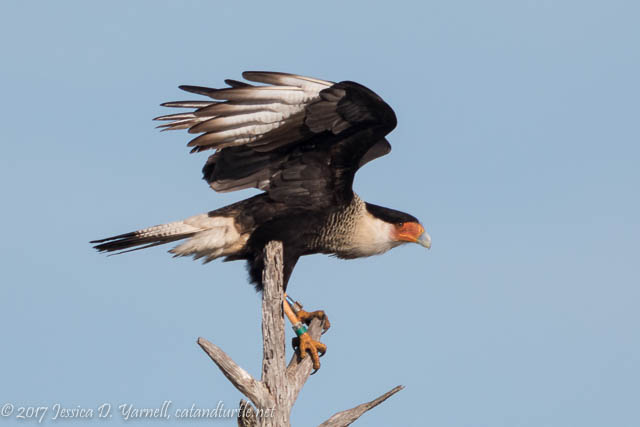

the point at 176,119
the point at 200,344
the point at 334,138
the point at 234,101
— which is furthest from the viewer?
the point at 176,119

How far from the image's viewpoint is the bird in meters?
7.50

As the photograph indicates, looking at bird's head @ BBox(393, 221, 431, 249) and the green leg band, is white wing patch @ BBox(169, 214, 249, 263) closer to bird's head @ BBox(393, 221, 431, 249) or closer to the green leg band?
the green leg band

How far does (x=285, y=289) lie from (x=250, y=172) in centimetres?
112

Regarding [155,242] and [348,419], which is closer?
[348,419]

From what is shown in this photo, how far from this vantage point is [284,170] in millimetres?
8180

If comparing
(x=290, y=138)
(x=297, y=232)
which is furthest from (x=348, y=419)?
(x=290, y=138)

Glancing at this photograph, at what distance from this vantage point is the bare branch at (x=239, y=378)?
6.47 meters

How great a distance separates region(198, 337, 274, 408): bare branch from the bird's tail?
1873 millimetres

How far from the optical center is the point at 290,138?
7.93 meters

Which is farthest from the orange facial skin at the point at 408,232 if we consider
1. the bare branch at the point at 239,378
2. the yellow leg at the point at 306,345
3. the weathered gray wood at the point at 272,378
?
the bare branch at the point at 239,378

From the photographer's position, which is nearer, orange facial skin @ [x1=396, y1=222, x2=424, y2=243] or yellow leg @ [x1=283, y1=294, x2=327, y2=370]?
yellow leg @ [x1=283, y1=294, x2=327, y2=370]

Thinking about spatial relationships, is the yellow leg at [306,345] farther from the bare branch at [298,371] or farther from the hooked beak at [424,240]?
the hooked beak at [424,240]

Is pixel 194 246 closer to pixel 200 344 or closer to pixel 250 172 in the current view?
pixel 250 172

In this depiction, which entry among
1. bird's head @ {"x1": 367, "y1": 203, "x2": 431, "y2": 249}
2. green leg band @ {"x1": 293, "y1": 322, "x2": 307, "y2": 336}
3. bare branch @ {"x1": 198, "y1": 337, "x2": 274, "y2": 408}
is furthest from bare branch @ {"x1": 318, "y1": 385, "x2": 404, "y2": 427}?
bird's head @ {"x1": 367, "y1": 203, "x2": 431, "y2": 249}
